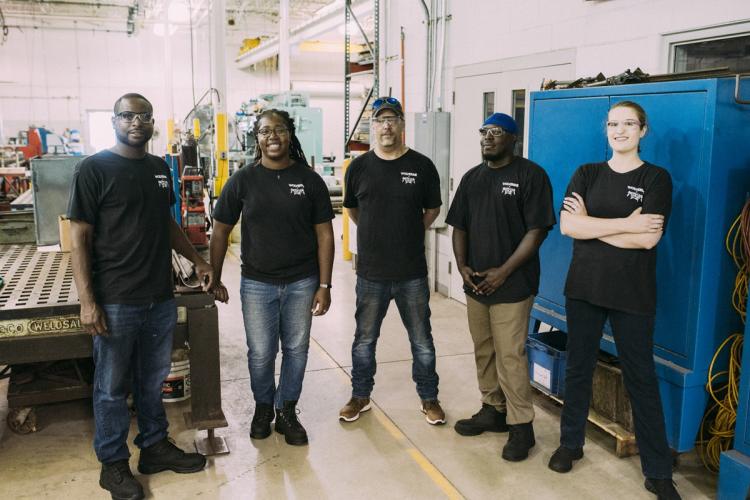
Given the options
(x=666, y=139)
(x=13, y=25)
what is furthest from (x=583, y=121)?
(x=13, y=25)

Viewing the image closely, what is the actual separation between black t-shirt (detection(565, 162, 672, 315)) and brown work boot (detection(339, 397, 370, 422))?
1467 mm

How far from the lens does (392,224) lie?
342cm

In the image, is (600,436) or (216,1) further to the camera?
(216,1)

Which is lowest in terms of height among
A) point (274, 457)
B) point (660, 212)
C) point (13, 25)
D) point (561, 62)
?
point (274, 457)

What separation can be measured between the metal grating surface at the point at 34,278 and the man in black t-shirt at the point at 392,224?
144cm

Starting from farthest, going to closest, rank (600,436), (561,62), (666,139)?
(561,62), (600,436), (666,139)

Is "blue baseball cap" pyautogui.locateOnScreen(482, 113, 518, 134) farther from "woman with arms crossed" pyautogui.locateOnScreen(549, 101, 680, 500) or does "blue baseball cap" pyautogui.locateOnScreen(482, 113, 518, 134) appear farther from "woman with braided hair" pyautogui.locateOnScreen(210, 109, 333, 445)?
"woman with braided hair" pyautogui.locateOnScreen(210, 109, 333, 445)

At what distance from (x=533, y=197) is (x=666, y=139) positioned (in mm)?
640

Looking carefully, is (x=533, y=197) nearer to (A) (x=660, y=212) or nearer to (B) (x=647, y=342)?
(A) (x=660, y=212)

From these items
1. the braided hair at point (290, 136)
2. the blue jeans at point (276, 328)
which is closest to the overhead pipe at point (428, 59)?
the braided hair at point (290, 136)

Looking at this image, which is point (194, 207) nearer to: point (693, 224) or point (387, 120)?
point (387, 120)

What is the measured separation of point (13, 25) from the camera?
63.0 ft

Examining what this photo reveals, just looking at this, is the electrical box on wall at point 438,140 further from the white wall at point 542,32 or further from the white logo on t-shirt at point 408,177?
the white logo on t-shirt at point 408,177

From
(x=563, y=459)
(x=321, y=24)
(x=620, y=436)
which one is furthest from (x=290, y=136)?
(x=321, y=24)
